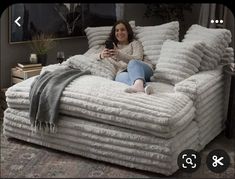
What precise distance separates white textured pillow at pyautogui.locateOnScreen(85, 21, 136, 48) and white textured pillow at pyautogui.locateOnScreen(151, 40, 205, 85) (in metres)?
0.32

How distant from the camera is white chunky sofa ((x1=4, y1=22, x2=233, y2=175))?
4.01 ft

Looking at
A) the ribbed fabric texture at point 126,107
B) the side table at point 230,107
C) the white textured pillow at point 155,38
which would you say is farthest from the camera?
the white textured pillow at point 155,38

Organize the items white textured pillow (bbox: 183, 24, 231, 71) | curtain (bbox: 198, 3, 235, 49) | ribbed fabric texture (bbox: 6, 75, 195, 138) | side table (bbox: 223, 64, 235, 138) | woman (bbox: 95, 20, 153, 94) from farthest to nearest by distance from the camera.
→ white textured pillow (bbox: 183, 24, 231, 71) < woman (bbox: 95, 20, 153, 94) < side table (bbox: 223, 64, 235, 138) < ribbed fabric texture (bbox: 6, 75, 195, 138) < curtain (bbox: 198, 3, 235, 49)

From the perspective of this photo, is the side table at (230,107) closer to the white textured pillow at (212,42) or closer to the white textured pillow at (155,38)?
the white textured pillow at (212,42)

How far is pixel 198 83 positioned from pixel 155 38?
1.29 ft

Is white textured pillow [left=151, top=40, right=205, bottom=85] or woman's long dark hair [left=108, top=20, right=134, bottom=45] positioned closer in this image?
white textured pillow [left=151, top=40, right=205, bottom=85]

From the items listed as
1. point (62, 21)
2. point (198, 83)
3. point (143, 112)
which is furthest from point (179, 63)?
point (62, 21)

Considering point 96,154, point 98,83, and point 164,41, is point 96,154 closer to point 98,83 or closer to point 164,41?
point 98,83

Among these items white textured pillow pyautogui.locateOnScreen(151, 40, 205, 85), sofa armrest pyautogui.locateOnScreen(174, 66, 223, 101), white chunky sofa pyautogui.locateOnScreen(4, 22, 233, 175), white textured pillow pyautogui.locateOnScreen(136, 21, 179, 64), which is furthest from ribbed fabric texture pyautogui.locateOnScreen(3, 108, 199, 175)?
white textured pillow pyautogui.locateOnScreen(136, 21, 179, 64)

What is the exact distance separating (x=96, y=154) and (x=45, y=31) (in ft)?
2.14

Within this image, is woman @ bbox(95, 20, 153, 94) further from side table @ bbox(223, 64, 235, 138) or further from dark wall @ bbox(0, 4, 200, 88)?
side table @ bbox(223, 64, 235, 138)

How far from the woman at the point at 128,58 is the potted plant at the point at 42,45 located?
0.90ft

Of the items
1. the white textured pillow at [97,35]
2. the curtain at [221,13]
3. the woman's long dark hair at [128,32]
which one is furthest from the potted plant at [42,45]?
the curtain at [221,13]

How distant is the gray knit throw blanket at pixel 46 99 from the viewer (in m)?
1.36
